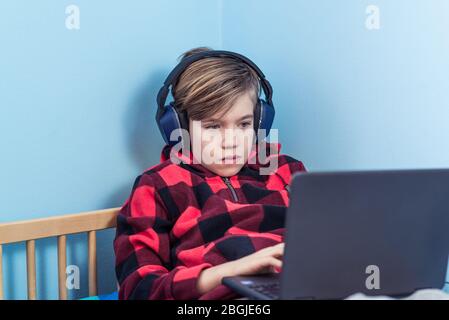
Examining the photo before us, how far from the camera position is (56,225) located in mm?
1128

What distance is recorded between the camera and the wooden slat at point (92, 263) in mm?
1199

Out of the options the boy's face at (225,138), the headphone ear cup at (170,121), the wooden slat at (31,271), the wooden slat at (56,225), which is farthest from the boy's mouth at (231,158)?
the wooden slat at (31,271)

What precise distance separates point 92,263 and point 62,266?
0.06m

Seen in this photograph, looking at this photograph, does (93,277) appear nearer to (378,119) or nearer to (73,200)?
(73,200)

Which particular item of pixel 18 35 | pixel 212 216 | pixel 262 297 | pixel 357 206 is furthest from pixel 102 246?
pixel 357 206

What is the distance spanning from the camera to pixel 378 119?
3.98 ft

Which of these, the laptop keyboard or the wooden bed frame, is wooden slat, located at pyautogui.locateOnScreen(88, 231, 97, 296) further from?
the laptop keyboard

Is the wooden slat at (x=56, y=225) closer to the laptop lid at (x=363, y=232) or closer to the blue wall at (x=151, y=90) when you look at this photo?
the blue wall at (x=151, y=90)

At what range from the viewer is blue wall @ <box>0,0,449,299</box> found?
45.0 inches

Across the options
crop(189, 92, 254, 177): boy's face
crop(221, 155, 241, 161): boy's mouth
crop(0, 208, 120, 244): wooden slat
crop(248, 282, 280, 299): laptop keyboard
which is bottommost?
crop(248, 282, 280, 299): laptop keyboard

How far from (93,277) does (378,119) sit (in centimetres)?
62

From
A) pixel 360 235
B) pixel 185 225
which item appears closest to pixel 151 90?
pixel 185 225

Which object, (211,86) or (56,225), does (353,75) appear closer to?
(211,86)

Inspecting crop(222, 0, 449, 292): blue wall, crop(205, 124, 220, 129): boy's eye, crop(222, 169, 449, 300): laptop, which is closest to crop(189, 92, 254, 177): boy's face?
crop(205, 124, 220, 129): boy's eye
